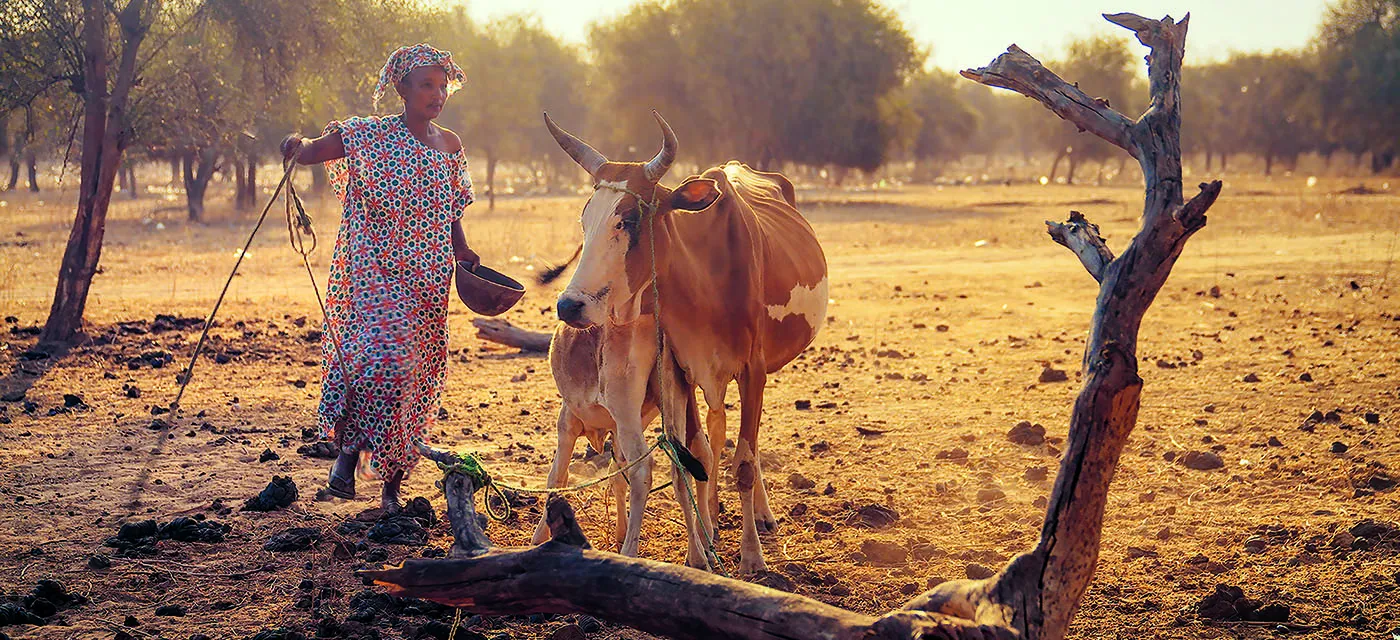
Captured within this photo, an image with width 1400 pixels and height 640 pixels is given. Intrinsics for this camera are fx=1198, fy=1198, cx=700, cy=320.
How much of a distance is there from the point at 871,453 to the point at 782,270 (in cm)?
164

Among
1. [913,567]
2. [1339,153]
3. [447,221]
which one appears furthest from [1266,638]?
[1339,153]

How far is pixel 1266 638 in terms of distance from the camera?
14.2 feet

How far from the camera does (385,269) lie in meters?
5.65

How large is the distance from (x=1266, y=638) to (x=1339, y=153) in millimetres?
74857

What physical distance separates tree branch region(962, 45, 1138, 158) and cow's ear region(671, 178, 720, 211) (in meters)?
1.29

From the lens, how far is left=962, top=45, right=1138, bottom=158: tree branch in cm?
374

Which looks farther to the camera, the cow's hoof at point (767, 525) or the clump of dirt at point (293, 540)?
the cow's hoof at point (767, 525)

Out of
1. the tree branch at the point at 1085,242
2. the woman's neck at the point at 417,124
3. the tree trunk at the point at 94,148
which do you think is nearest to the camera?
the tree branch at the point at 1085,242

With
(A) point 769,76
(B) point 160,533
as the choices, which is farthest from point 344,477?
(A) point 769,76

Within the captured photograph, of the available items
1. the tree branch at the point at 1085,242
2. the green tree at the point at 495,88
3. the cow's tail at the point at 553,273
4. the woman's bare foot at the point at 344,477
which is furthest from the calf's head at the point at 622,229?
the green tree at the point at 495,88

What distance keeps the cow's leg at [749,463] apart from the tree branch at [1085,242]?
1.84 metres

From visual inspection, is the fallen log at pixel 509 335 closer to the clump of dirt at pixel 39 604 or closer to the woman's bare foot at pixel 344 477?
the woman's bare foot at pixel 344 477

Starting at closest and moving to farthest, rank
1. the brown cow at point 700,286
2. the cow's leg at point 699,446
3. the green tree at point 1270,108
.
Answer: the brown cow at point 700,286
the cow's leg at point 699,446
the green tree at point 1270,108

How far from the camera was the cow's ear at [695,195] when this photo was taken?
15.7ft
